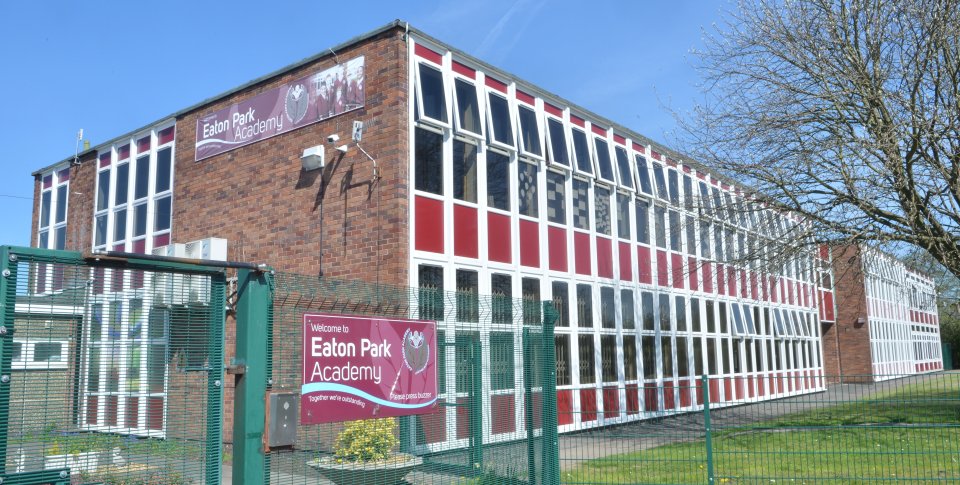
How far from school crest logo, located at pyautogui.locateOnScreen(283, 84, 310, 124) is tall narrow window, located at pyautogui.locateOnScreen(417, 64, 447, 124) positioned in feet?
7.43

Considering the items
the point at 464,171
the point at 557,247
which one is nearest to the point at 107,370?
the point at 464,171

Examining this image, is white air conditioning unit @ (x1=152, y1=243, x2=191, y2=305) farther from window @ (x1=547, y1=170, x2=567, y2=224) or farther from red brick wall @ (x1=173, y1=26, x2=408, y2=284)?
window @ (x1=547, y1=170, x2=567, y2=224)

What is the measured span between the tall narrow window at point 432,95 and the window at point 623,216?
6.15 meters

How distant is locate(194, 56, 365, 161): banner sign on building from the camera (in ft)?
44.4

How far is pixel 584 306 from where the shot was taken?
16484mm

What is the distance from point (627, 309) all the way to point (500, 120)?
5694mm

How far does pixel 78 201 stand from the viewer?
18516 millimetres

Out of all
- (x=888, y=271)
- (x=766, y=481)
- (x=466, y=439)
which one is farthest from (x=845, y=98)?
(x=466, y=439)

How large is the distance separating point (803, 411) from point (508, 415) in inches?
185

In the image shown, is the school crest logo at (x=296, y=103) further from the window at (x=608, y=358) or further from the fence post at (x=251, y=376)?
the fence post at (x=251, y=376)

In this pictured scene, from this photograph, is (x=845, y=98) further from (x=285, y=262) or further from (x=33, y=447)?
(x=33, y=447)

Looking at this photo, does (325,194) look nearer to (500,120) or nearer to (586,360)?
(500,120)

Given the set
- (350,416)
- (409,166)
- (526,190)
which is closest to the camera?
(350,416)

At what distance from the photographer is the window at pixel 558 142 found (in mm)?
16094
